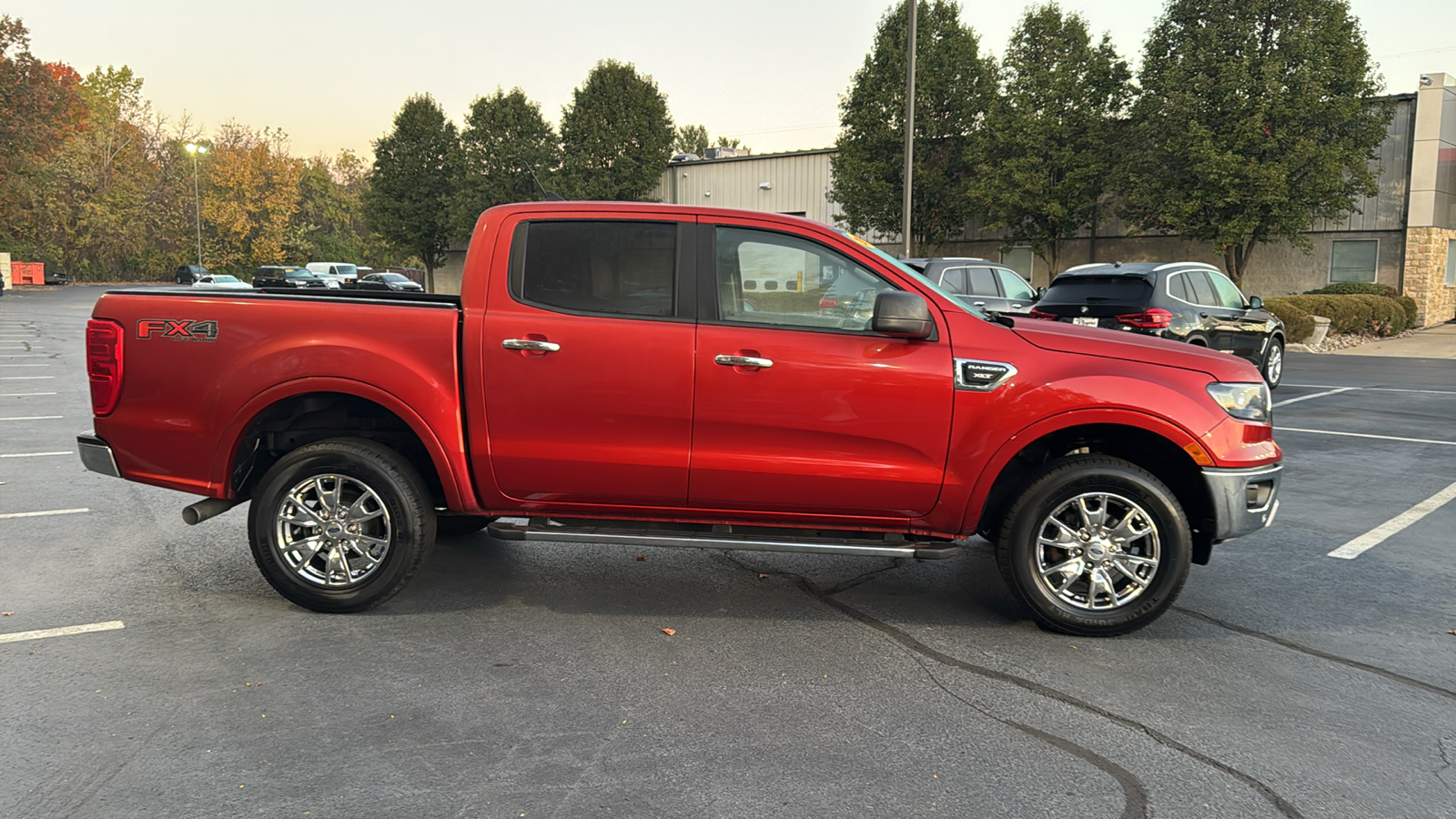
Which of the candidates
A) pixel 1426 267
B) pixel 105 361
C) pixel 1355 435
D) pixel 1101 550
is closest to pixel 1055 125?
pixel 1426 267

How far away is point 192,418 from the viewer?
16.1ft

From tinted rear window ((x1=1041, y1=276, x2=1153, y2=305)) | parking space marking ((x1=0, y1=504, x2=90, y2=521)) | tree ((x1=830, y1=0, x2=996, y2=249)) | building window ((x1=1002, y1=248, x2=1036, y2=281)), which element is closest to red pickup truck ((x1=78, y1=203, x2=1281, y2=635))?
parking space marking ((x1=0, y1=504, x2=90, y2=521))

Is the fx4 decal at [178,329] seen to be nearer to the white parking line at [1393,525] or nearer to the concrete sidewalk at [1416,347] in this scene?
the white parking line at [1393,525]

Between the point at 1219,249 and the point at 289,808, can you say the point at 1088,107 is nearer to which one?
the point at 1219,249

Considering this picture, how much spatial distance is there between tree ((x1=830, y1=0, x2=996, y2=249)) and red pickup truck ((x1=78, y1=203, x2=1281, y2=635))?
29.5 metres

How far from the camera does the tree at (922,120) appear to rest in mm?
33406

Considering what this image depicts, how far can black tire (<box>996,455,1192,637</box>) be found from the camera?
461cm

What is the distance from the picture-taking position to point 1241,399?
473 cm

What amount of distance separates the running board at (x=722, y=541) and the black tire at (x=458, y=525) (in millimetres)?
1280

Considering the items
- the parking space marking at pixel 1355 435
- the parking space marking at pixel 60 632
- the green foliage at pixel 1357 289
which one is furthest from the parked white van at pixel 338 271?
the parking space marking at pixel 60 632

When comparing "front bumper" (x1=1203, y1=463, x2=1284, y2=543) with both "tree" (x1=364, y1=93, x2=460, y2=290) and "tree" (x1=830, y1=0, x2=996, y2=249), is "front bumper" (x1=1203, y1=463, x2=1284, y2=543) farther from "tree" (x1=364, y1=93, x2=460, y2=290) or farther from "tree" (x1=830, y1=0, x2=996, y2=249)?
"tree" (x1=364, y1=93, x2=460, y2=290)

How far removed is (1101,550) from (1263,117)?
26.4 metres

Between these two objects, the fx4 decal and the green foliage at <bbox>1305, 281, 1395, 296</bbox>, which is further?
the green foliage at <bbox>1305, 281, 1395, 296</bbox>

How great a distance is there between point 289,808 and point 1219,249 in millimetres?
30076
